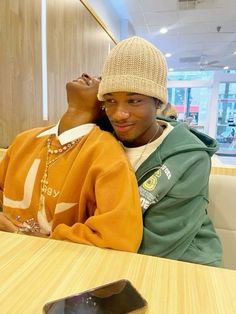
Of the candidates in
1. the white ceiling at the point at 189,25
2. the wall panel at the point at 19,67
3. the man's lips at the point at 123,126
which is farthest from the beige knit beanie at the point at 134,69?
the white ceiling at the point at 189,25

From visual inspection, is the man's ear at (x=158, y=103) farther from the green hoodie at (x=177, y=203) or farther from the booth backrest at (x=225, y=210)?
the booth backrest at (x=225, y=210)

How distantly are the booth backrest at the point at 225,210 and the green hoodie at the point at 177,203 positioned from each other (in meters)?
0.22

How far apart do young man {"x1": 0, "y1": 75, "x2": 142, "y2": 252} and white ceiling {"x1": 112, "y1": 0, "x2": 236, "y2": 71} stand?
123 inches

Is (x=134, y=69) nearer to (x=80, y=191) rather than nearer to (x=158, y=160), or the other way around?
(x=158, y=160)

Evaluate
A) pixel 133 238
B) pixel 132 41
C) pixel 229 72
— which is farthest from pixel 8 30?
pixel 229 72

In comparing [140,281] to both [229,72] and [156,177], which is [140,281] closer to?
[156,177]

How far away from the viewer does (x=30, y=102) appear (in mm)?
1614

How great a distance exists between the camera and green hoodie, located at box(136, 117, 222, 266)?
645 mm

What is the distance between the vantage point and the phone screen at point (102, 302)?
0.35m

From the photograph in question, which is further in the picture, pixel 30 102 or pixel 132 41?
pixel 30 102

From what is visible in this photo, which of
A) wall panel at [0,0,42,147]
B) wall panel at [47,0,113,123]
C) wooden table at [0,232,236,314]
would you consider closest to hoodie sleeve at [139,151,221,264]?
wooden table at [0,232,236,314]

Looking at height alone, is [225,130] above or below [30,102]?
below

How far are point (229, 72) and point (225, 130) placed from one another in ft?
5.47

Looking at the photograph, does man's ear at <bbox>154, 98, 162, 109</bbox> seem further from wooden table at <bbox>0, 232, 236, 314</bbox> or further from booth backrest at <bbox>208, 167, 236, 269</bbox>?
wooden table at <bbox>0, 232, 236, 314</bbox>
